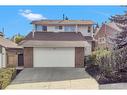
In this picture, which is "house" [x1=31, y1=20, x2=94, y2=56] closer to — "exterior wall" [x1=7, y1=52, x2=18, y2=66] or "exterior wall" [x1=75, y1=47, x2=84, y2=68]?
"exterior wall" [x1=75, y1=47, x2=84, y2=68]

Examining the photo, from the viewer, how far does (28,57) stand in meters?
23.9

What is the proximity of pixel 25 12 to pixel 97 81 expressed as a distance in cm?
443

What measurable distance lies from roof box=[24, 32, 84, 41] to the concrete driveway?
1.38 m

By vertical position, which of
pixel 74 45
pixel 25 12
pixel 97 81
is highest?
pixel 25 12

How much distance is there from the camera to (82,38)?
77.4ft

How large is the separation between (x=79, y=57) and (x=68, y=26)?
157 centimetres

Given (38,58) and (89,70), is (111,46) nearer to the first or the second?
(89,70)

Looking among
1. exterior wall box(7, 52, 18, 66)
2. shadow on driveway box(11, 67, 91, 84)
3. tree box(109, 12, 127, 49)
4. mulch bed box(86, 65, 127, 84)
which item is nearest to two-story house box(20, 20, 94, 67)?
shadow on driveway box(11, 67, 91, 84)

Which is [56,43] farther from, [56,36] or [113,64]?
[113,64]

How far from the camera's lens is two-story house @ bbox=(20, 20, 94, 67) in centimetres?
2320

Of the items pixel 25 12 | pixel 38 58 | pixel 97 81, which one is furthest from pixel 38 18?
pixel 97 81

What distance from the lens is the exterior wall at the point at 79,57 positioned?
23719 millimetres

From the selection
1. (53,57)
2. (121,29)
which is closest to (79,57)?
(53,57)

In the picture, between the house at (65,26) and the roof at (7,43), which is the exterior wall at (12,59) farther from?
the house at (65,26)
